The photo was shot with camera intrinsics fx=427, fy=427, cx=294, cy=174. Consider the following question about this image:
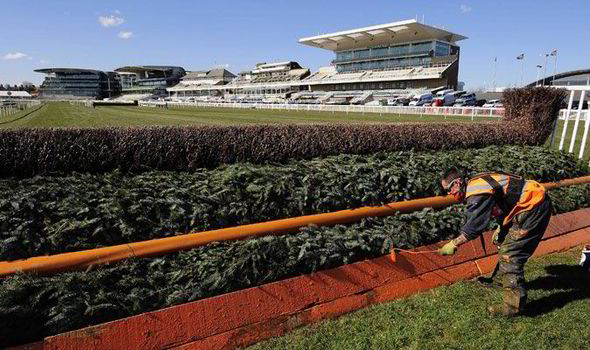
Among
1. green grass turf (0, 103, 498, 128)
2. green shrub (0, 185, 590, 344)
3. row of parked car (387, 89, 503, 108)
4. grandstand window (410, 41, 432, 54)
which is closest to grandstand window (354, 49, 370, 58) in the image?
grandstand window (410, 41, 432, 54)

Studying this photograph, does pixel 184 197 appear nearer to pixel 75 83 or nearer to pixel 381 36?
pixel 381 36

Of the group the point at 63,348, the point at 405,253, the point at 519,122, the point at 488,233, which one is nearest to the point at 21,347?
the point at 63,348

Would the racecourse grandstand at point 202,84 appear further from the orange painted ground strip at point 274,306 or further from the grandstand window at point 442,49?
the orange painted ground strip at point 274,306

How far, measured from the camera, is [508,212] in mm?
4031

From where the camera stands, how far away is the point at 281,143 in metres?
5.68

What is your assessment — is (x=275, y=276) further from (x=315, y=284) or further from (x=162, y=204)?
(x=162, y=204)

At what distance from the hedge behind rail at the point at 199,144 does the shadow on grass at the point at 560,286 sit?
2.80 m

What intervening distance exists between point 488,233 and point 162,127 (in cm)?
429

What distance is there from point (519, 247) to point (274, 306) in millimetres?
2383

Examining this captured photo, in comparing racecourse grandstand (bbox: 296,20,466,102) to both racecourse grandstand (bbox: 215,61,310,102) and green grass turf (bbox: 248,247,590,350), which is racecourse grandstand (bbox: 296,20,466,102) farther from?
green grass turf (bbox: 248,247,590,350)

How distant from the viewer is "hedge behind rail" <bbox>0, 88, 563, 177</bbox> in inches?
167

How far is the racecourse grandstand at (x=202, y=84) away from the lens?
129325 millimetres

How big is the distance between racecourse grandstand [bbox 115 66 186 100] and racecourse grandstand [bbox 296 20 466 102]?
71.3 metres

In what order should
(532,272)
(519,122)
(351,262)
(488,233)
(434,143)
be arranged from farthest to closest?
(519,122) → (434,143) → (488,233) → (532,272) → (351,262)
